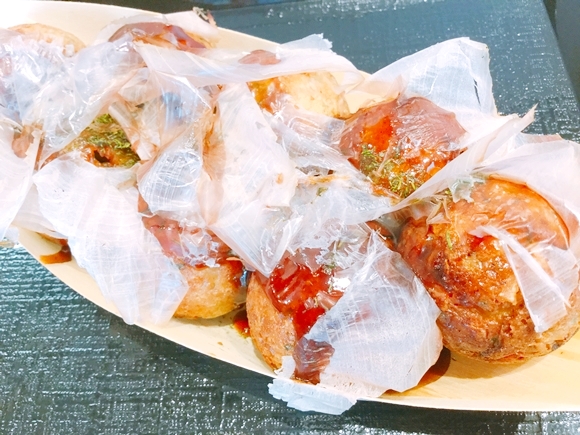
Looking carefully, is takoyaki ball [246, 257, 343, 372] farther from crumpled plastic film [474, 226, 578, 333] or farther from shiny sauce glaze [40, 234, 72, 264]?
shiny sauce glaze [40, 234, 72, 264]

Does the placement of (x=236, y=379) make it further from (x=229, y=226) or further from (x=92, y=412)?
(x=229, y=226)

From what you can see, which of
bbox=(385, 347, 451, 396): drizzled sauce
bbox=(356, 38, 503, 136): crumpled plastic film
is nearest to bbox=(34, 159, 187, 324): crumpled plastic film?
bbox=(385, 347, 451, 396): drizzled sauce

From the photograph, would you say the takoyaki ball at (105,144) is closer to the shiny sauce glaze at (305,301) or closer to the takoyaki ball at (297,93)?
the takoyaki ball at (297,93)

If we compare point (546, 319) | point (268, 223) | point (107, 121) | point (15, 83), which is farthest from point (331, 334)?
point (15, 83)

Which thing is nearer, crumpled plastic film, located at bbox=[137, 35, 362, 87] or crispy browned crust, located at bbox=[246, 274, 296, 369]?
crispy browned crust, located at bbox=[246, 274, 296, 369]

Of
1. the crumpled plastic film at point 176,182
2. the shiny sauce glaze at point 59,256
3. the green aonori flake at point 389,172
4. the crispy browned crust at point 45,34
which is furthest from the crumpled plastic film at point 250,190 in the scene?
the crispy browned crust at point 45,34

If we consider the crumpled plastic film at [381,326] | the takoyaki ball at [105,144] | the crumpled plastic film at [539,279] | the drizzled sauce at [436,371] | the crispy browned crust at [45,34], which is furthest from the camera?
the crispy browned crust at [45,34]
